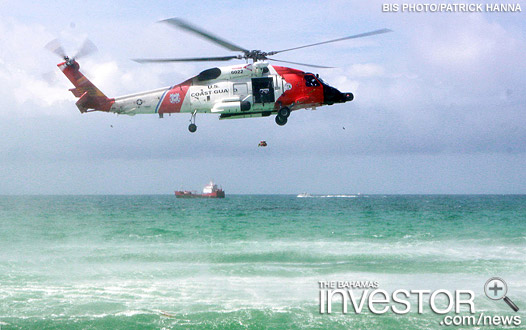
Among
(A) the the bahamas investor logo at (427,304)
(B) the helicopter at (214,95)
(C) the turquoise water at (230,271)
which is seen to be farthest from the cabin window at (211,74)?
(C) the turquoise water at (230,271)

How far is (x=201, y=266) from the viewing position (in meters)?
27.6

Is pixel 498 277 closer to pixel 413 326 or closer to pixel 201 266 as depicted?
pixel 413 326

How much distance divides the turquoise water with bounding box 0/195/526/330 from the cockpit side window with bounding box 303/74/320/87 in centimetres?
760

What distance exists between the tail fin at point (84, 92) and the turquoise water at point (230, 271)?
7679mm

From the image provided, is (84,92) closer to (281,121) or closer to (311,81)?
(281,121)

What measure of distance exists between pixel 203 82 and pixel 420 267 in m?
17.8

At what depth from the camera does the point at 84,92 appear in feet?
42.6

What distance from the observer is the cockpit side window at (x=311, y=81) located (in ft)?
45.8

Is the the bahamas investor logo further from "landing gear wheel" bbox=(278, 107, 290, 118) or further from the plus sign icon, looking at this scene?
"landing gear wheel" bbox=(278, 107, 290, 118)

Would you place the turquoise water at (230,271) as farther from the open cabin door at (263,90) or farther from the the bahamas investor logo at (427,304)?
the open cabin door at (263,90)

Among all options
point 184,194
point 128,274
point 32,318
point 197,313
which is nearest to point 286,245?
point 128,274

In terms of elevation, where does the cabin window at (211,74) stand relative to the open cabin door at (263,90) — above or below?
above

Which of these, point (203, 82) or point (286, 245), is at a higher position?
point (203, 82)

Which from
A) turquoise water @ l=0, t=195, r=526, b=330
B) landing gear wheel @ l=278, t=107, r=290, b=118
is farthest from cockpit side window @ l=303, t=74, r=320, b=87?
turquoise water @ l=0, t=195, r=526, b=330
